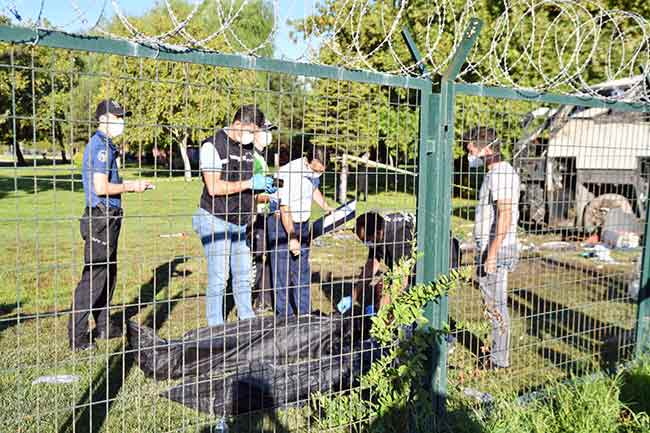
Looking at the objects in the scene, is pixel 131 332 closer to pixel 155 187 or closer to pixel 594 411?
pixel 155 187

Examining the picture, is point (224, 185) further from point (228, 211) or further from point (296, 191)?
point (296, 191)

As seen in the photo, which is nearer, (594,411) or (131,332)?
(594,411)

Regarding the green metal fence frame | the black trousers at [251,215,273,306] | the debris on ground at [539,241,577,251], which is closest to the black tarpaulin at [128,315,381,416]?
the green metal fence frame

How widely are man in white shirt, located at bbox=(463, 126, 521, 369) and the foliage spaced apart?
1.17m

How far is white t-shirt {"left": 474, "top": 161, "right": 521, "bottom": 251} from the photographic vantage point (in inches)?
162

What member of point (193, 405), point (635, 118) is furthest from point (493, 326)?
point (635, 118)

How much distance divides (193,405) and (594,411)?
7.52ft

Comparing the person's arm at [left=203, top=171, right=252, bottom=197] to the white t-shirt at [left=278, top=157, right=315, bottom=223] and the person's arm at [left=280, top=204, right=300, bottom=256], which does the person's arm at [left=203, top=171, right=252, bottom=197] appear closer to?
the white t-shirt at [left=278, top=157, right=315, bottom=223]

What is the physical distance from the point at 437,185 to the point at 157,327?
323 centimetres

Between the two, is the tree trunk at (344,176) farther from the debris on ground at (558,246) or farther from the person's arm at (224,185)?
the debris on ground at (558,246)

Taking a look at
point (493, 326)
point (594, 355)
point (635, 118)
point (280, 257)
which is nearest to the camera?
point (493, 326)

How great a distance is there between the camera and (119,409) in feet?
11.4

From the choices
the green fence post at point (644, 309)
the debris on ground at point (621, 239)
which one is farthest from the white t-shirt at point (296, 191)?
the debris on ground at point (621, 239)

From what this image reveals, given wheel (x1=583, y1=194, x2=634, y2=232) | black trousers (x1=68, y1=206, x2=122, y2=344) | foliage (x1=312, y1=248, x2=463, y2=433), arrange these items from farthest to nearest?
wheel (x1=583, y1=194, x2=634, y2=232) → black trousers (x1=68, y1=206, x2=122, y2=344) → foliage (x1=312, y1=248, x2=463, y2=433)
